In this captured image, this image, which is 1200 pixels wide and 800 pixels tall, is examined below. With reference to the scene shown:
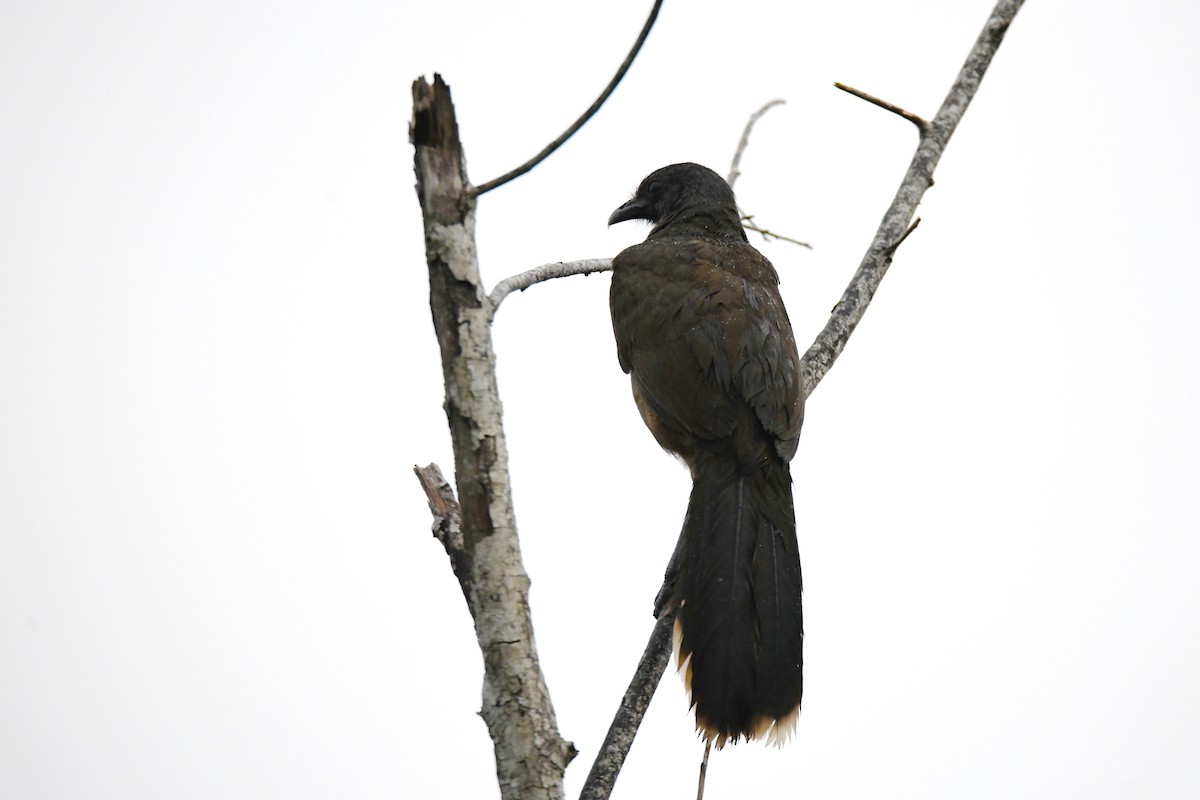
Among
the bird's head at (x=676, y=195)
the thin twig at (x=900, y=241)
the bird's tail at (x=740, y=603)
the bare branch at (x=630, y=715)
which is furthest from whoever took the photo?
the bird's head at (x=676, y=195)

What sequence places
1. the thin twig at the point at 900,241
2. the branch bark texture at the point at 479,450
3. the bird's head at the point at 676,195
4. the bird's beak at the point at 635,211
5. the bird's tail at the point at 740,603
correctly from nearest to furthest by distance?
the branch bark texture at the point at 479,450, the bird's tail at the point at 740,603, the thin twig at the point at 900,241, the bird's head at the point at 676,195, the bird's beak at the point at 635,211

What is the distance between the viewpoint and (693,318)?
11.8 feet

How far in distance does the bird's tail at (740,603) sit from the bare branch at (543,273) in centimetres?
81

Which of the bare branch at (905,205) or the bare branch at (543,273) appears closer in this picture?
the bare branch at (543,273)

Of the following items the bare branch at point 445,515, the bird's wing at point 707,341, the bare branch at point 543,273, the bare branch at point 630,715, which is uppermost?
the bird's wing at point 707,341

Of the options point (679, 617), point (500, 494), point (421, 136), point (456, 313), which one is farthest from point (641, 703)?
point (421, 136)

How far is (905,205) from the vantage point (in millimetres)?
3631

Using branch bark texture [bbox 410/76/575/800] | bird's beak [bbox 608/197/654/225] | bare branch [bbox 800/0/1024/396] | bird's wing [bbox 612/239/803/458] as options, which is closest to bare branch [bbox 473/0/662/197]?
branch bark texture [bbox 410/76/575/800]

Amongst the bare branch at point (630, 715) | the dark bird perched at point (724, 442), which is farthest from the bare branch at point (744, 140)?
the bare branch at point (630, 715)

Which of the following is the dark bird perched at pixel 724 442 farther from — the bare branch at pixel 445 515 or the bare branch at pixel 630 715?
the bare branch at pixel 445 515

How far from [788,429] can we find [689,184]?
1.54m

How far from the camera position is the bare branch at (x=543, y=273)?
1.99 metres

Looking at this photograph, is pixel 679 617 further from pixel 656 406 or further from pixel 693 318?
pixel 693 318

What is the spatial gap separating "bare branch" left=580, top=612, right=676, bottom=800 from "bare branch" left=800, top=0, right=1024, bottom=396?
1.11m
